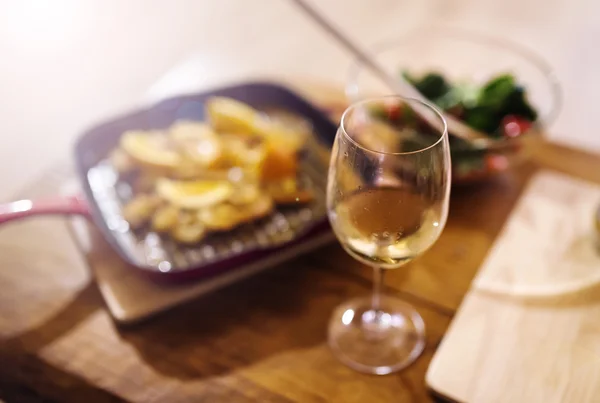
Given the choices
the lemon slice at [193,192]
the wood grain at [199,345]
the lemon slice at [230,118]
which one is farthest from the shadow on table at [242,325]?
the lemon slice at [230,118]

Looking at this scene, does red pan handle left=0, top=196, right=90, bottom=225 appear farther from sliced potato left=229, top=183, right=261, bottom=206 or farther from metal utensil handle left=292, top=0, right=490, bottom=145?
metal utensil handle left=292, top=0, right=490, bottom=145

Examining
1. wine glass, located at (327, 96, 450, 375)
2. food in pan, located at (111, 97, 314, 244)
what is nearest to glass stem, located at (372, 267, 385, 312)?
wine glass, located at (327, 96, 450, 375)

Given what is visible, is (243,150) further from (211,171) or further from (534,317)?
(534,317)

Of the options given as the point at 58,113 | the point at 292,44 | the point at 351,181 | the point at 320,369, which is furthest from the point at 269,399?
the point at 292,44

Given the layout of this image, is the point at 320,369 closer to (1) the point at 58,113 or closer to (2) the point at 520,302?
(2) the point at 520,302

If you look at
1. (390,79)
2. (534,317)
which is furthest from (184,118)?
(534,317)

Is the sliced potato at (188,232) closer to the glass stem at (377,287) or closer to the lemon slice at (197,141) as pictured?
the lemon slice at (197,141)
